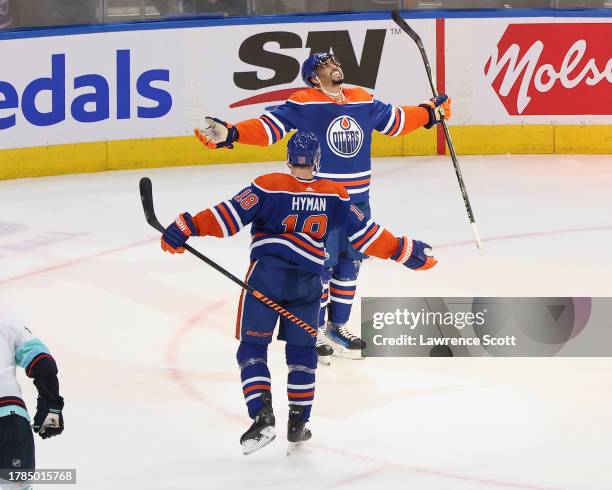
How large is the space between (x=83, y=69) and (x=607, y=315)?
5.32 meters

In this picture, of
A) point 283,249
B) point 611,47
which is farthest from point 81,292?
point 611,47

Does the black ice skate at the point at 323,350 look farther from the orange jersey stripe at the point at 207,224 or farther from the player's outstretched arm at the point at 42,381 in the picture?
the player's outstretched arm at the point at 42,381

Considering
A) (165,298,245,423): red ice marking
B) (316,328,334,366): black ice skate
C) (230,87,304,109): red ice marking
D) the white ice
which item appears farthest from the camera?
(230,87,304,109): red ice marking

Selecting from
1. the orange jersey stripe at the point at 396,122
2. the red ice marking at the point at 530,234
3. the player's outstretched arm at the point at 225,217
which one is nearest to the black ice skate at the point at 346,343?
the orange jersey stripe at the point at 396,122

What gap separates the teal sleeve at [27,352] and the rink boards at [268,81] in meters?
7.37

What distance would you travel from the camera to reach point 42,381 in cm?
388

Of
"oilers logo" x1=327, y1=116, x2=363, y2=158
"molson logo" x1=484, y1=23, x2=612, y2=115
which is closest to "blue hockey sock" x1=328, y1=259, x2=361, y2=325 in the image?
"oilers logo" x1=327, y1=116, x2=363, y2=158

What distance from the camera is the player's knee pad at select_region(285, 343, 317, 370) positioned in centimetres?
543

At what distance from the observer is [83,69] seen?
36.7ft

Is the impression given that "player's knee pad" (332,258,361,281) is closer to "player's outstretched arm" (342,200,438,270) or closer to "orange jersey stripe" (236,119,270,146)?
"orange jersey stripe" (236,119,270,146)

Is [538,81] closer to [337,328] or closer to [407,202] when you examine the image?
[407,202]

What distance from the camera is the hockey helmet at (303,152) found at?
5367mm

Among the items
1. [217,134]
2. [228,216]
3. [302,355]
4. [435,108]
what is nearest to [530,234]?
[435,108]
